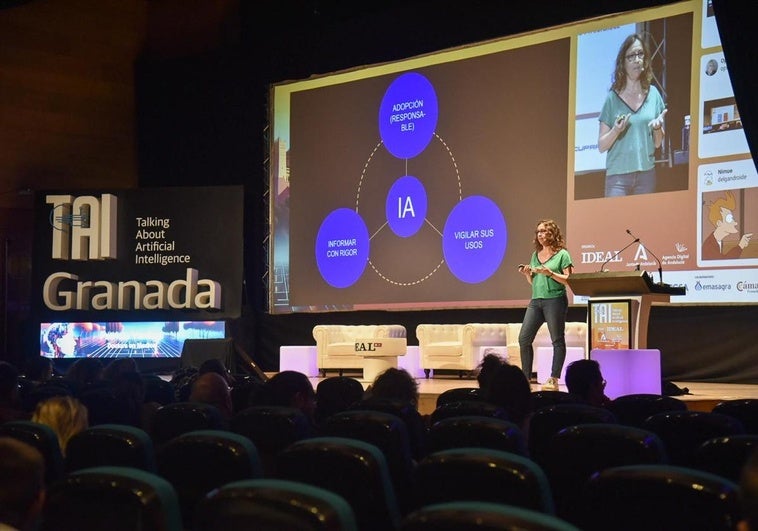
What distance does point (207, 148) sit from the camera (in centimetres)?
1366

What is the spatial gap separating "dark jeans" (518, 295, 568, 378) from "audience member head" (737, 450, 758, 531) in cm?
574

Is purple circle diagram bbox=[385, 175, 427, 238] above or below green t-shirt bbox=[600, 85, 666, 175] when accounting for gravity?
below

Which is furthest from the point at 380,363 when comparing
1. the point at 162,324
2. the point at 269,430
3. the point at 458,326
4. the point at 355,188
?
the point at 269,430

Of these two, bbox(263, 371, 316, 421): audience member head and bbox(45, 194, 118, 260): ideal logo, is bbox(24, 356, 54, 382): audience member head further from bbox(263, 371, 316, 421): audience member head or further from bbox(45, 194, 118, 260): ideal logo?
bbox(45, 194, 118, 260): ideal logo

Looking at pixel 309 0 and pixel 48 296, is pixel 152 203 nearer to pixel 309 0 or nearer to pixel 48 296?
pixel 48 296

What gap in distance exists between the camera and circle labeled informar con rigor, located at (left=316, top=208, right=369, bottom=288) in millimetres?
11469

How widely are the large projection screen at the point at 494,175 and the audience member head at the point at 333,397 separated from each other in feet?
13.7

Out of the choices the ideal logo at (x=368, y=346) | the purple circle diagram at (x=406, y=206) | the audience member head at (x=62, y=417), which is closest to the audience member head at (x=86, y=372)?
the audience member head at (x=62, y=417)

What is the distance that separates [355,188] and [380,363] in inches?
115

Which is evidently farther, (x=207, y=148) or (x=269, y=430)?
(x=207, y=148)

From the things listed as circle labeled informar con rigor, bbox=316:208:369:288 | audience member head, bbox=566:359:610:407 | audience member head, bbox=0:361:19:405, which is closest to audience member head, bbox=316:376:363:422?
audience member head, bbox=566:359:610:407

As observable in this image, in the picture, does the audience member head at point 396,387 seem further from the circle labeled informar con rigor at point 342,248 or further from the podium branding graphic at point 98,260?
the podium branding graphic at point 98,260

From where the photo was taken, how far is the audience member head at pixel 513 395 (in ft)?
11.8

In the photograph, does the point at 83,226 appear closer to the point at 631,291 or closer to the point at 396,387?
the point at 631,291
